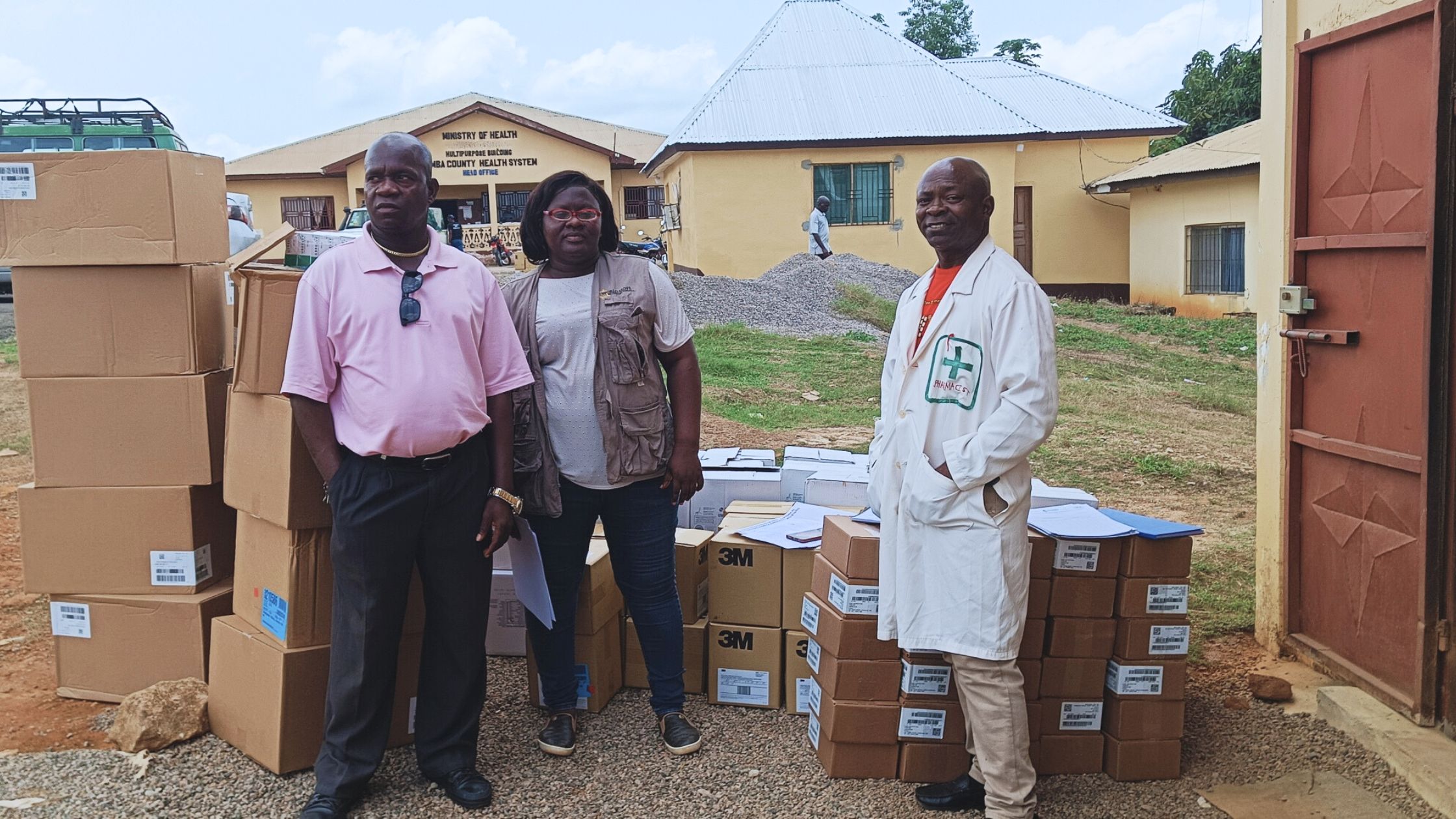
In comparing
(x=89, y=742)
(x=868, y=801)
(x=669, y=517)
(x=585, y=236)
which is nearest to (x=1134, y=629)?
(x=868, y=801)

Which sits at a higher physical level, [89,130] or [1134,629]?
[89,130]

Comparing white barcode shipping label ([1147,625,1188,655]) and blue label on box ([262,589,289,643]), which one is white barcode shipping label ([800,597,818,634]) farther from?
blue label on box ([262,589,289,643])

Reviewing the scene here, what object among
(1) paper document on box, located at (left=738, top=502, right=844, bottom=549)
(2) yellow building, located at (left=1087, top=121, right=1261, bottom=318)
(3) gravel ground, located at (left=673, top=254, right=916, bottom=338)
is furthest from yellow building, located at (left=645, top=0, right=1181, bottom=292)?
(1) paper document on box, located at (left=738, top=502, right=844, bottom=549)

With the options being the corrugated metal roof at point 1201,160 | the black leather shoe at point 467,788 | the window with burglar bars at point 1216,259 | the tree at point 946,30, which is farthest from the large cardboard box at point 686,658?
the tree at point 946,30

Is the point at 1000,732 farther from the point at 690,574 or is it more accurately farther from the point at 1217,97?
the point at 1217,97

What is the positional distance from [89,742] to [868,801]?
2.60 m

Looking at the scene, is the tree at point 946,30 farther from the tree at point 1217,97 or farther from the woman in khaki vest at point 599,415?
the woman in khaki vest at point 599,415

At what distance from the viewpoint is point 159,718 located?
3754 millimetres

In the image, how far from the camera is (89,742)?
3.85m

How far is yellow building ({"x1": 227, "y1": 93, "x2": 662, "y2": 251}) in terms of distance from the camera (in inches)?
1196

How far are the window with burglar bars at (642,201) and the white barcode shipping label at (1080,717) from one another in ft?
97.7

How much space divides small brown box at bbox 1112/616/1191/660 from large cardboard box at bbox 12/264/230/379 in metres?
3.23

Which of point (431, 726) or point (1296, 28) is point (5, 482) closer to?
point (431, 726)

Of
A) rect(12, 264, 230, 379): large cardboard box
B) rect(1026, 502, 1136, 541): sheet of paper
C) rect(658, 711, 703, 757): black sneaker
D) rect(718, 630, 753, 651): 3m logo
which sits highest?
rect(12, 264, 230, 379): large cardboard box
